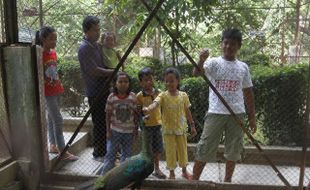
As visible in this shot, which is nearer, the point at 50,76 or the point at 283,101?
the point at 50,76

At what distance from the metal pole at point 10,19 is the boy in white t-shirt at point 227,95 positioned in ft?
6.28

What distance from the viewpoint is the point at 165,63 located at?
7.34 metres

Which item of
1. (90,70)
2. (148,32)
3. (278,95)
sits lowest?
(278,95)

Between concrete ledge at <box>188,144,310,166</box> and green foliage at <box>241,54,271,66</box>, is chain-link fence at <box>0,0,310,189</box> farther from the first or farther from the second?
green foliage at <box>241,54,271,66</box>

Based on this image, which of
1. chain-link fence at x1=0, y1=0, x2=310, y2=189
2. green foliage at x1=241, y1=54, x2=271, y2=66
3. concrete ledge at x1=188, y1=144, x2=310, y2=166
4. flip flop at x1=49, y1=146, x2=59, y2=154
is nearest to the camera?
chain-link fence at x1=0, y1=0, x2=310, y2=189

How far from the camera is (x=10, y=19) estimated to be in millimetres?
4141

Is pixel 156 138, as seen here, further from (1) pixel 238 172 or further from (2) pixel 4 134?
(2) pixel 4 134

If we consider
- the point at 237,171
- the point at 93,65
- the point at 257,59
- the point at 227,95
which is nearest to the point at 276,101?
the point at 237,171

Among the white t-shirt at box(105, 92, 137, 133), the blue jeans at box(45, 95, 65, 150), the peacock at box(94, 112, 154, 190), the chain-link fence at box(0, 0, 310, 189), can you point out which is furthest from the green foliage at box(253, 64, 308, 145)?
the blue jeans at box(45, 95, 65, 150)

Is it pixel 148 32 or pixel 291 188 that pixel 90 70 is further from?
pixel 291 188

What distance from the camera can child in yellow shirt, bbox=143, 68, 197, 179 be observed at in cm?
430

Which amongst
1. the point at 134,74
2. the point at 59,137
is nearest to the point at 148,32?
the point at 134,74

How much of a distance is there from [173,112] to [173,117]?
6 cm

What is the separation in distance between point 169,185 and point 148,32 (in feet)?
10.0
